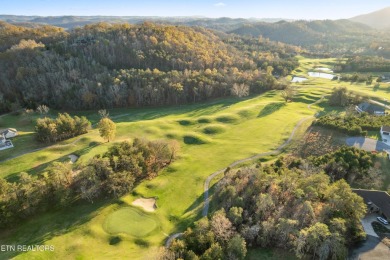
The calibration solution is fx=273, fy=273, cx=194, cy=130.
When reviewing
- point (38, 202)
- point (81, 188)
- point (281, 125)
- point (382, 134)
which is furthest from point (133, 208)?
point (382, 134)

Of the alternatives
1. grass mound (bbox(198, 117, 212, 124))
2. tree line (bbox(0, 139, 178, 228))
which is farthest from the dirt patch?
grass mound (bbox(198, 117, 212, 124))

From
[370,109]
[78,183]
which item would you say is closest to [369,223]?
[78,183]

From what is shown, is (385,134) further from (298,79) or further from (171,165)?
(298,79)

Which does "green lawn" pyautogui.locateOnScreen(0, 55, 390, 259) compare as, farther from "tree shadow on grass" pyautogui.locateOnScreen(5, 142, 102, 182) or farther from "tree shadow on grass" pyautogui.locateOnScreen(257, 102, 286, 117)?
"tree shadow on grass" pyautogui.locateOnScreen(5, 142, 102, 182)

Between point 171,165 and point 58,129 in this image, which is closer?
point 171,165

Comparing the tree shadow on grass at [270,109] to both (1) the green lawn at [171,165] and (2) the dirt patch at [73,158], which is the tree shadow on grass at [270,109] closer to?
(1) the green lawn at [171,165]
